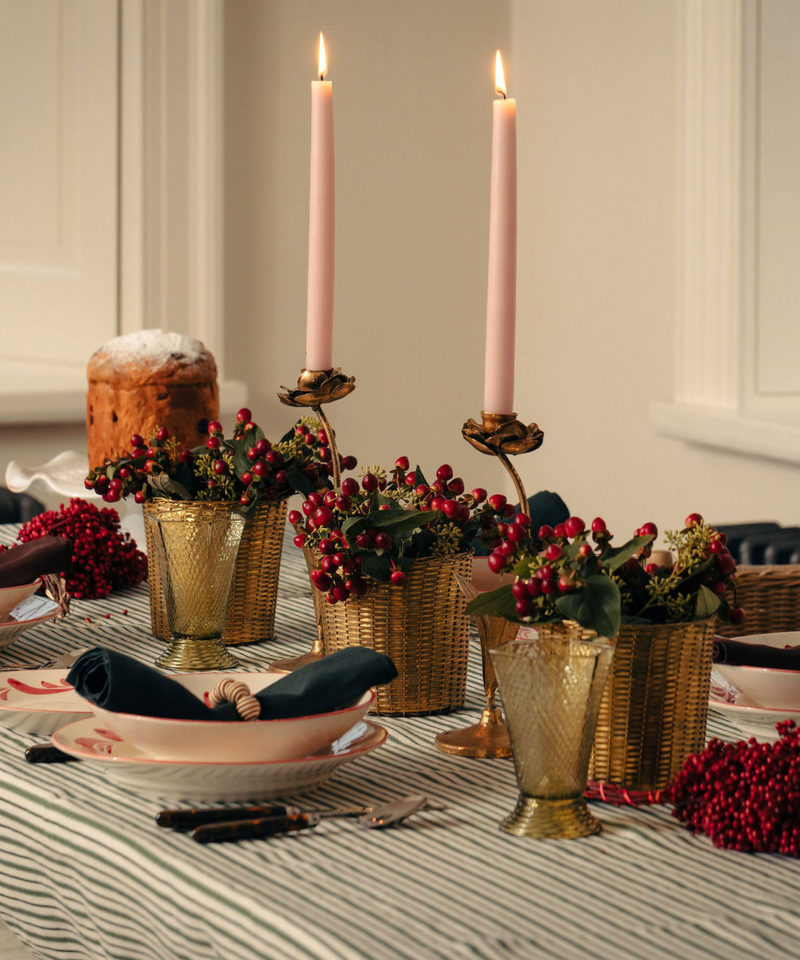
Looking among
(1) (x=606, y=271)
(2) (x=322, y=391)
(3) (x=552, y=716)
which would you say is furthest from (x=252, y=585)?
(1) (x=606, y=271)

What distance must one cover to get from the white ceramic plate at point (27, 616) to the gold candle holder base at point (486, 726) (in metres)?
0.43

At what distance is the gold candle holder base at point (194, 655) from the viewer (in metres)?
1.05

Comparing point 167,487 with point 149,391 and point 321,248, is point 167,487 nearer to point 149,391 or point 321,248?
point 321,248

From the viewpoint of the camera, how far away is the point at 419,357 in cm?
358

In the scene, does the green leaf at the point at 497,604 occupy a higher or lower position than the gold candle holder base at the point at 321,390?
lower

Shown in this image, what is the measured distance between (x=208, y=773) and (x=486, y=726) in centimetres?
23

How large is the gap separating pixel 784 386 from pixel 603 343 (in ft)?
2.15

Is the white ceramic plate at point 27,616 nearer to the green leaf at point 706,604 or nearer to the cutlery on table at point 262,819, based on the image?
the cutlery on table at point 262,819

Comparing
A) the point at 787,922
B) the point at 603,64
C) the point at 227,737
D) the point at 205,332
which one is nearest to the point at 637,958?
the point at 787,922

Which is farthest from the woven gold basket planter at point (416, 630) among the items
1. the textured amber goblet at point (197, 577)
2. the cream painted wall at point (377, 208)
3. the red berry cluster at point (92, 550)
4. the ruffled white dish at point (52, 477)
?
the cream painted wall at point (377, 208)

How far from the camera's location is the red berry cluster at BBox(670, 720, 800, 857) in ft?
2.14

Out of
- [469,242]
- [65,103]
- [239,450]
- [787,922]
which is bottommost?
[787,922]

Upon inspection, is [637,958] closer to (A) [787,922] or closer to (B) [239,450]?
(A) [787,922]

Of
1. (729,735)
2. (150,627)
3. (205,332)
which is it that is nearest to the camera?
(729,735)
